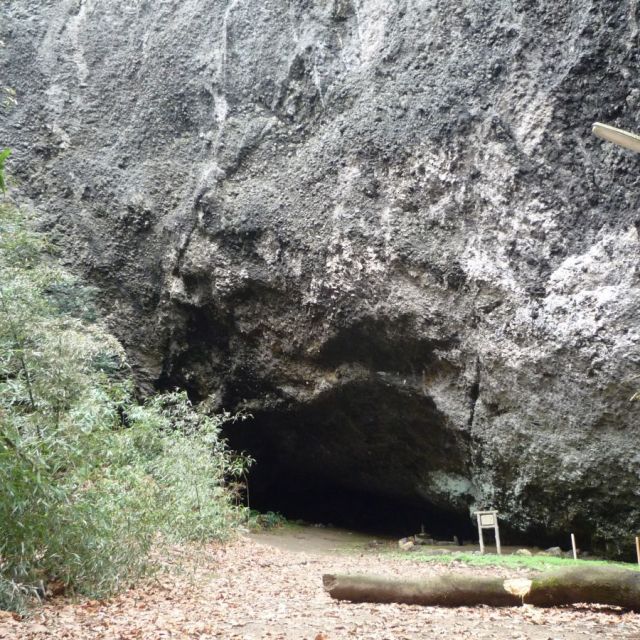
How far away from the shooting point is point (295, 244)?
12.6 metres

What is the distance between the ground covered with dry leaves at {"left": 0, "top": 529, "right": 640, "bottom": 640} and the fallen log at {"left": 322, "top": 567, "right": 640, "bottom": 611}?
0.26 ft

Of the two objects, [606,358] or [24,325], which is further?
[606,358]

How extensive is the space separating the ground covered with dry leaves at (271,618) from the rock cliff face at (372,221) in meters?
4.73

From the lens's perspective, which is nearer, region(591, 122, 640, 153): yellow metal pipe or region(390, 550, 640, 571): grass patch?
region(591, 122, 640, 153): yellow metal pipe

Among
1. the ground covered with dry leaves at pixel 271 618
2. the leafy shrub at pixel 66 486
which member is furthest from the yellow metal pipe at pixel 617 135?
the leafy shrub at pixel 66 486

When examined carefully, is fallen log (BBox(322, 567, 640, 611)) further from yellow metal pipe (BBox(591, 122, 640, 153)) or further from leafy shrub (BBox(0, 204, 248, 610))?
yellow metal pipe (BBox(591, 122, 640, 153))

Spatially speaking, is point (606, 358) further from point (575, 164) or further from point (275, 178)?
point (275, 178)

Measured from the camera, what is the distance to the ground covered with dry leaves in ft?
16.0

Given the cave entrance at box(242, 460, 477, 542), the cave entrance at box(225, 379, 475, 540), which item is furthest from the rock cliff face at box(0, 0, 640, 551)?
the cave entrance at box(242, 460, 477, 542)

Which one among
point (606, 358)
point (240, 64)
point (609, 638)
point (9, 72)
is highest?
point (9, 72)

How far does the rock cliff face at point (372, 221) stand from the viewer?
998 centimetres

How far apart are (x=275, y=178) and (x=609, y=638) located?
406 inches

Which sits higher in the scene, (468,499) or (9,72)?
(9,72)

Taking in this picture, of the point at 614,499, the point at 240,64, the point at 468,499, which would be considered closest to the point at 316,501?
the point at 468,499
